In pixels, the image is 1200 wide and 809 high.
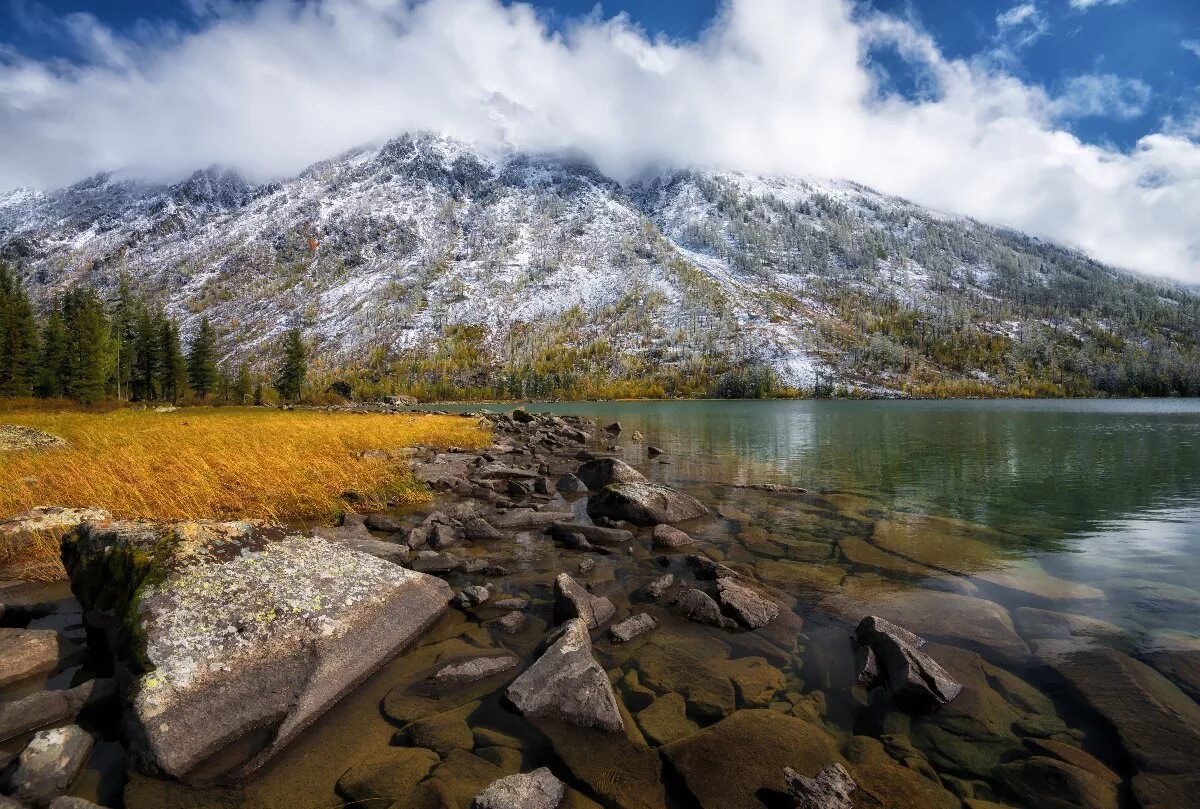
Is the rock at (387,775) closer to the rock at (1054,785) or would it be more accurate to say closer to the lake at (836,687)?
the lake at (836,687)

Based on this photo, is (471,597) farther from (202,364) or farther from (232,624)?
(202,364)

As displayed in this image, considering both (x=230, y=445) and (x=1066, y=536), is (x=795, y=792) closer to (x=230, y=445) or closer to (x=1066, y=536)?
(x=1066, y=536)

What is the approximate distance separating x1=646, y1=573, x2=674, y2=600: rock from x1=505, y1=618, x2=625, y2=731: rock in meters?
3.77

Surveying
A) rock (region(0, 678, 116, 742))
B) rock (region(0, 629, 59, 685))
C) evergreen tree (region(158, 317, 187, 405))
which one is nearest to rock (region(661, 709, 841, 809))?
rock (region(0, 678, 116, 742))

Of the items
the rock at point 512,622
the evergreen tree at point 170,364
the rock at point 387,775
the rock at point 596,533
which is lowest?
the rock at point 596,533

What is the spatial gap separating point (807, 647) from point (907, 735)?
2498 mm

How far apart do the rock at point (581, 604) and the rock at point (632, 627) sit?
0.45 metres

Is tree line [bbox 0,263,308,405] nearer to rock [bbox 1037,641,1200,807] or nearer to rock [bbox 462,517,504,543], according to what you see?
rock [bbox 462,517,504,543]

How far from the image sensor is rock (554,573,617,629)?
10171 mm

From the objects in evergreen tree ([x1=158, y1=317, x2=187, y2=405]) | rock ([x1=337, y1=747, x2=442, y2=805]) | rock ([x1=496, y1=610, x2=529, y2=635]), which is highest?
evergreen tree ([x1=158, y1=317, x2=187, y2=405])

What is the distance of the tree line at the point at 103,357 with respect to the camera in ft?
220

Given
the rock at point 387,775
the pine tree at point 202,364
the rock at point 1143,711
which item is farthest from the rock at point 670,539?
the pine tree at point 202,364

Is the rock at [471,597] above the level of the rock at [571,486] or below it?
above

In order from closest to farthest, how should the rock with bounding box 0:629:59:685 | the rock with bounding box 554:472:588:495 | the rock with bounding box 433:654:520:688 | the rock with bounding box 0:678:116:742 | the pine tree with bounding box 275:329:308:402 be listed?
the rock with bounding box 0:678:116:742, the rock with bounding box 0:629:59:685, the rock with bounding box 433:654:520:688, the rock with bounding box 554:472:588:495, the pine tree with bounding box 275:329:308:402
